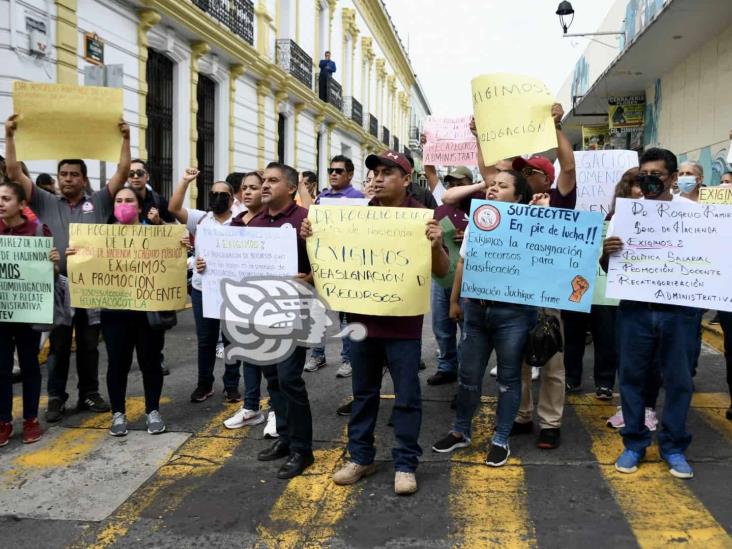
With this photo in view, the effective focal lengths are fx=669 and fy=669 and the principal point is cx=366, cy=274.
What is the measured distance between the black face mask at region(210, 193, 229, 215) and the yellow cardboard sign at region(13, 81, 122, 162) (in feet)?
3.10

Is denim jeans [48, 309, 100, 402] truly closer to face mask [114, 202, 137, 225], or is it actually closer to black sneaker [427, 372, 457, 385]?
face mask [114, 202, 137, 225]

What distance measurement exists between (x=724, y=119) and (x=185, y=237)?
984cm

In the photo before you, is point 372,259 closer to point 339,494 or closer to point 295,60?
point 339,494

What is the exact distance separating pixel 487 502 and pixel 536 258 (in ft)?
4.68

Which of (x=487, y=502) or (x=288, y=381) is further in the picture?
(x=288, y=381)

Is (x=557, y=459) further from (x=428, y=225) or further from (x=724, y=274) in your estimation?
(x=428, y=225)

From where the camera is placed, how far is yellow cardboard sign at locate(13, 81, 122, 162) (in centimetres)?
458

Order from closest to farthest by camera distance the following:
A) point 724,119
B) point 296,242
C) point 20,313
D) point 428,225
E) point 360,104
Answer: point 428,225 < point 296,242 < point 20,313 < point 724,119 < point 360,104

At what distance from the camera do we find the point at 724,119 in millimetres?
11031

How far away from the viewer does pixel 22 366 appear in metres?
4.61

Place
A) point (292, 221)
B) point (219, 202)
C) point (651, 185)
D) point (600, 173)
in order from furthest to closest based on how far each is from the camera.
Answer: point (600, 173), point (219, 202), point (292, 221), point (651, 185)

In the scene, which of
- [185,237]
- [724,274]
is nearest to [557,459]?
[724,274]

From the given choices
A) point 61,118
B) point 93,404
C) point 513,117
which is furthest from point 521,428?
point 61,118

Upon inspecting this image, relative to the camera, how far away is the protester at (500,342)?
4.01 m
